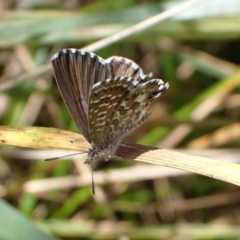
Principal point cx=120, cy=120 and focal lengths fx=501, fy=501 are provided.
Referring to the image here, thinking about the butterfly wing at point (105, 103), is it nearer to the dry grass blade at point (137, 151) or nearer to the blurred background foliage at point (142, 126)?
the dry grass blade at point (137, 151)

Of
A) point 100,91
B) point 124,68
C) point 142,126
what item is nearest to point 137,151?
point 100,91

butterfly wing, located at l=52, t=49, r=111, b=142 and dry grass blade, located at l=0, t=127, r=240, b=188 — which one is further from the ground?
butterfly wing, located at l=52, t=49, r=111, b=142

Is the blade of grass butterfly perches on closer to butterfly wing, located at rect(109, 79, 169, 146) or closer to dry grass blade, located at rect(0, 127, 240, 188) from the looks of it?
butterfly wing, located at rect(109, 79, 169, 146)

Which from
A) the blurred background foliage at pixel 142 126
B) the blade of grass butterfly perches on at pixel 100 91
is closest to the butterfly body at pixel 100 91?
the blade of grass butterfly perches on at pixel 100 91

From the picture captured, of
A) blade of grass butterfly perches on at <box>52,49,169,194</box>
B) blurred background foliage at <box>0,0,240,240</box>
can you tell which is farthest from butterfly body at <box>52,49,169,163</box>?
blurred background foliage at <box>0,0,240,240</box>

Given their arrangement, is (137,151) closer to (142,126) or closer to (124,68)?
(124,68)

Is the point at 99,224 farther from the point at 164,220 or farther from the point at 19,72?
the point at 19,72

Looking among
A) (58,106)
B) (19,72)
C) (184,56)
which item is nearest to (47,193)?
(58,106)
